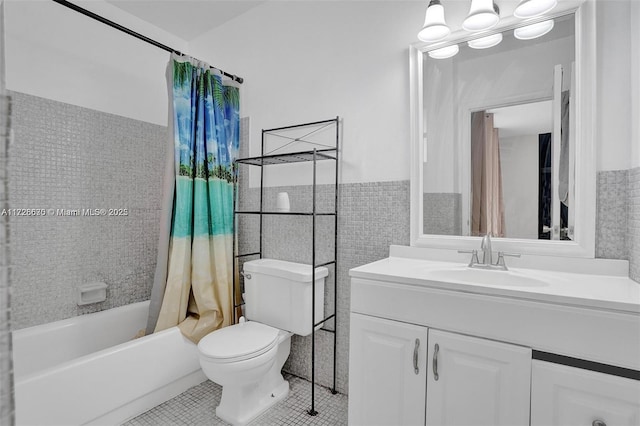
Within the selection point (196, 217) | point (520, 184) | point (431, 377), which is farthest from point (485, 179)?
point (196, 217)

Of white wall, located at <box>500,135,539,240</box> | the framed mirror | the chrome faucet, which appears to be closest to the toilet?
the framed mirror

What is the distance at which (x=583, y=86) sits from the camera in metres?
1.35

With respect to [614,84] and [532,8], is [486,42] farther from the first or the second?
[614,84]

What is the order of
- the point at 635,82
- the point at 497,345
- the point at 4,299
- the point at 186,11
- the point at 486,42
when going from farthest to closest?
the point at 186,11, the point at 486,42, the point at 635,82, the point at 497,345, the point at 4,299

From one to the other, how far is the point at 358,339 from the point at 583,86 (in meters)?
1.42

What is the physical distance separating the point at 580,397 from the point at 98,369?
1.97m

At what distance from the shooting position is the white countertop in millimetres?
1007

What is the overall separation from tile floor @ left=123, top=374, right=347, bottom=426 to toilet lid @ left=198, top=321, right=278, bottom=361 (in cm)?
40

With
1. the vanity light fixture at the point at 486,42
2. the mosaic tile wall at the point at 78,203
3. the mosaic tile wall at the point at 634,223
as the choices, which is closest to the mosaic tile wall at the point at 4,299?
the mosaic tile wall at the point at 634,223

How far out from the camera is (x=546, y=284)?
4.11 ft

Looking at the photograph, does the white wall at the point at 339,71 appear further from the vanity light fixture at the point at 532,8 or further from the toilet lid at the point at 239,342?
the toilet lid at the point at 239,342

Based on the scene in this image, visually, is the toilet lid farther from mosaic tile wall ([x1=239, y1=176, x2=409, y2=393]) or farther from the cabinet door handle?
the cabinet door handle

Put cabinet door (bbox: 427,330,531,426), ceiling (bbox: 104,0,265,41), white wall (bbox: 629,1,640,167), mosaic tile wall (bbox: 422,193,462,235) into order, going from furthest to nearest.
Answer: ceiling (bbox: 104,0,265,41), mosaic tile wall (bbox: 422,193,462,235), white wall (bbox: 629,1,640,167), cabinet door (bbox: 427,330,531,426)

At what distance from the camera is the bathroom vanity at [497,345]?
99 cm
